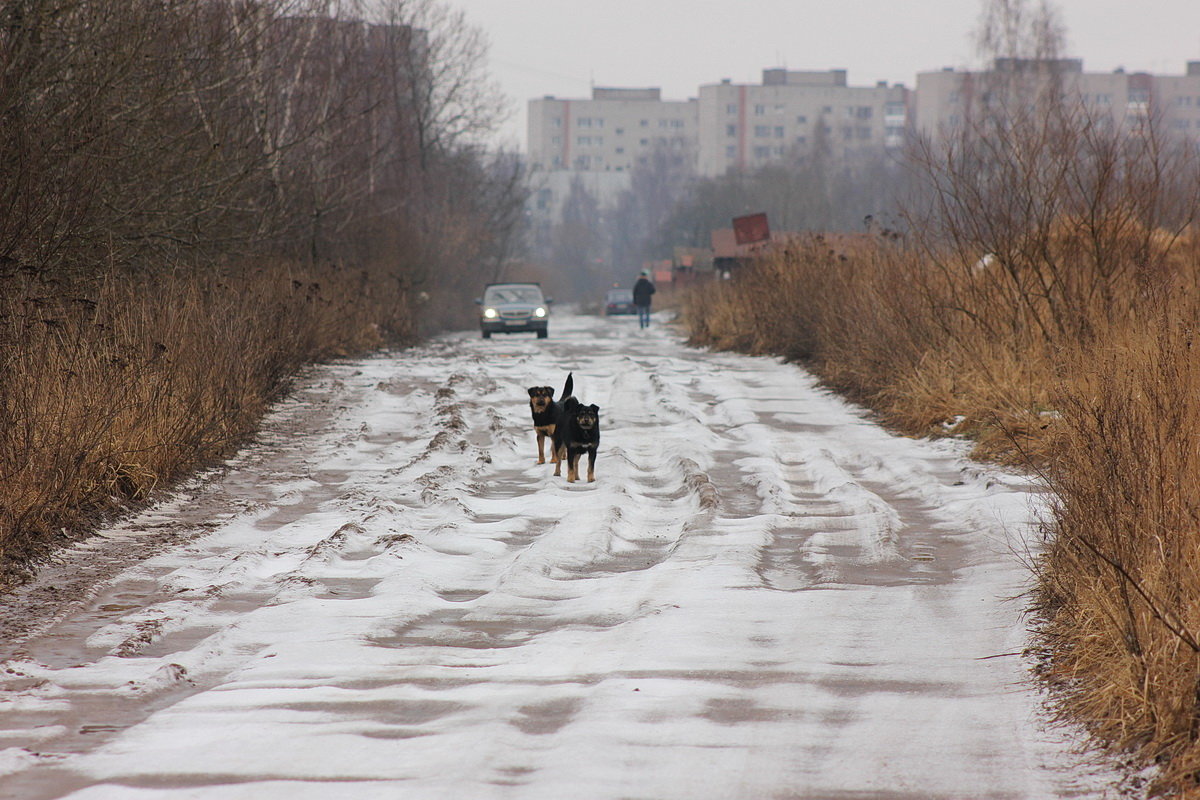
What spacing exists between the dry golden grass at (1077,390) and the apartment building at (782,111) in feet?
437

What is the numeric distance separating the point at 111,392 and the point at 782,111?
504 ft

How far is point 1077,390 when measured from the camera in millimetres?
9102

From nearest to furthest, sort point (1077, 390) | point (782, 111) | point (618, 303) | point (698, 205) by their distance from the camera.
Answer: point (1077, 390), point (618, 303), point (698, 205), point (782, 111)

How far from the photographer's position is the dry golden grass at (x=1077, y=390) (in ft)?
13.7

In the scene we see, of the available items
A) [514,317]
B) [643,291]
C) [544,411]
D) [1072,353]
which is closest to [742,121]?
[643,291]

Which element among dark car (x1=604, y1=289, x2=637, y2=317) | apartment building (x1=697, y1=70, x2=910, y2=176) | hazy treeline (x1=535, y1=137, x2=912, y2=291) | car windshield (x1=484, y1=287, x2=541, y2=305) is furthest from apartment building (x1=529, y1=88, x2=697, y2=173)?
car windshield (x1=484, y1=287, x2=541, y2=305)

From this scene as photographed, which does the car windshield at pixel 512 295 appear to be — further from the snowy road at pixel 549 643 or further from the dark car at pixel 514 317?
the snowy road at pixel 549 643

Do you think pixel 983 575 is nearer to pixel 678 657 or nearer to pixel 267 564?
pixel 678 657

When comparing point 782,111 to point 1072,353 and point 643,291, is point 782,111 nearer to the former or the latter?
point 643,291

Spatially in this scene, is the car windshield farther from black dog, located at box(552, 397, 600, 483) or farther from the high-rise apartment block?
the high-rise apartment block

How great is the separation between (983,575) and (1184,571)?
2168 mm

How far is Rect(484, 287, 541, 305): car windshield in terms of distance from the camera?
33.7 meters

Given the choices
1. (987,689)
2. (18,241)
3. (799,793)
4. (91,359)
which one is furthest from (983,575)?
(18,241)

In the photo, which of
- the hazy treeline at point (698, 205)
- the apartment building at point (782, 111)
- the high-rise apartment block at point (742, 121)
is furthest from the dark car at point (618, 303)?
the apartment building at point (782, 111)
